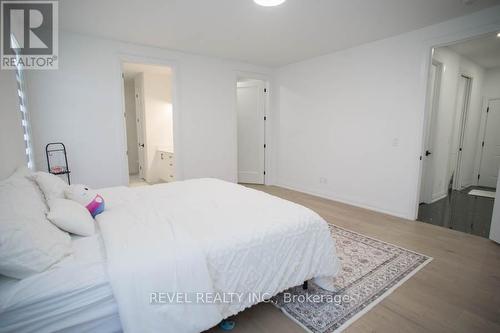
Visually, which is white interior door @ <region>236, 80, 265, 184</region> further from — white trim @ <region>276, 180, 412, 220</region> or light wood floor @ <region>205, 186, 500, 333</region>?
light wood floor @ <region>205, 186, 500, 333</region>

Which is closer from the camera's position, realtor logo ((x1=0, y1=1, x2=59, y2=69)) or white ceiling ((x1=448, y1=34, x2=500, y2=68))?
realtor logo ((x1=0, y1=1, x2=59, y2=69))

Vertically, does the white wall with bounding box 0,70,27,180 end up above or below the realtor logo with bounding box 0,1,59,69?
below

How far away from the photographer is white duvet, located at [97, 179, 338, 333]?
4.17 ft

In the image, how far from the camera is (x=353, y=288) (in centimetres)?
212

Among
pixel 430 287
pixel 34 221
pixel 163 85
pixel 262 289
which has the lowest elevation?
pixel 430 287

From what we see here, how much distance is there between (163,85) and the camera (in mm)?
6137

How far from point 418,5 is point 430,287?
9.38 feet

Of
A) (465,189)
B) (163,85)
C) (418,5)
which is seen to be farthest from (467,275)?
(163,85)

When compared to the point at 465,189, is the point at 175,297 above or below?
above

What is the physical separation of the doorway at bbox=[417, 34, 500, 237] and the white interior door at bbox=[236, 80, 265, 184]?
10.6 feet

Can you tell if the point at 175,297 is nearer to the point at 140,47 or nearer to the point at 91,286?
the point at 91,286

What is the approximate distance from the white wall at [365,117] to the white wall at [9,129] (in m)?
4.41

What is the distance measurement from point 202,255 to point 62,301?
26.5 inches

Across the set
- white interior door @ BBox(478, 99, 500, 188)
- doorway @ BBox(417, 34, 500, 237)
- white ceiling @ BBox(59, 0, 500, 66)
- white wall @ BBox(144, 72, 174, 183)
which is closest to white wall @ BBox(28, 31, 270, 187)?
white ceiling @ BBox(59, 0, 500, 66)
